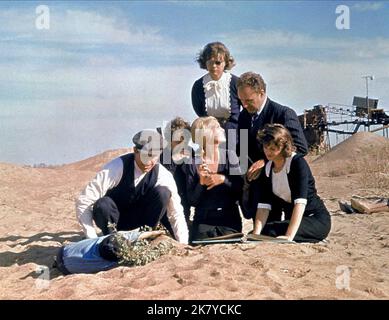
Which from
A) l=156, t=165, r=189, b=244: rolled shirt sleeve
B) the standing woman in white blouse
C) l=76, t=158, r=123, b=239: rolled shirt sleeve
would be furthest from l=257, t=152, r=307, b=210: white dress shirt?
l=76, t=158, r=123, b=239: rolled shirt sleeve

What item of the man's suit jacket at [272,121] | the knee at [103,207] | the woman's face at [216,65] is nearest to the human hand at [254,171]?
the man's suit jacket at [272,121]

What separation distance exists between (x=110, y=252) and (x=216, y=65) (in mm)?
2174

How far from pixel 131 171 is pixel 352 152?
13.6 m

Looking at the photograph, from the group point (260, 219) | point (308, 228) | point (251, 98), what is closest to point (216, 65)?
point (251, 98)

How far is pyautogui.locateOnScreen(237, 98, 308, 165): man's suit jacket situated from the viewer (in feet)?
19.0

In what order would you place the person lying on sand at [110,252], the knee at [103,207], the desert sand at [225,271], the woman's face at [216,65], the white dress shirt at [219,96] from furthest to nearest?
the white dress shirt at [219,96], the woman's face at [216,65], the knee at [103,207], the person lying on sand at [110,252], the desert sand at [225,271]

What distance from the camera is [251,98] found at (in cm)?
564

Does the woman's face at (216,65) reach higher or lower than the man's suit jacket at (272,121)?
higher

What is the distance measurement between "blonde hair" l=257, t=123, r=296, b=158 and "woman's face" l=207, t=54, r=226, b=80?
0.98 metres

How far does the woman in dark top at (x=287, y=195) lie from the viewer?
5320mm

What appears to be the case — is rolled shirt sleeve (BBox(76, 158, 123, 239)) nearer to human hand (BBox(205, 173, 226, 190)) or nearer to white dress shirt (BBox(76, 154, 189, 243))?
white dress shirt (BBox(76, 154, 189, 243))

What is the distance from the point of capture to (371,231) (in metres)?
7.15

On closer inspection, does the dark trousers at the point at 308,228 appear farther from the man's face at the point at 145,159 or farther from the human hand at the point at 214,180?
the man's face at the point at 145,159
